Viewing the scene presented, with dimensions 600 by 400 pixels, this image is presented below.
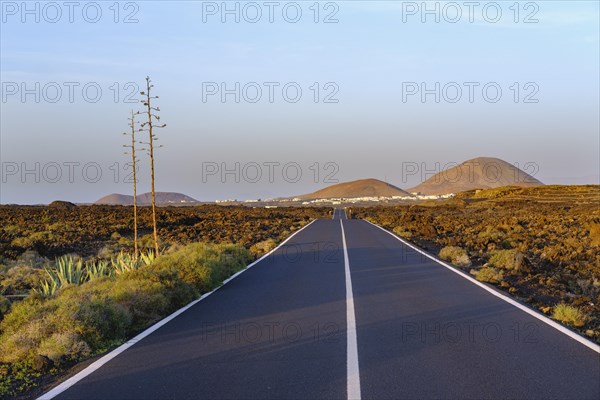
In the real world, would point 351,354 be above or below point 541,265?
above

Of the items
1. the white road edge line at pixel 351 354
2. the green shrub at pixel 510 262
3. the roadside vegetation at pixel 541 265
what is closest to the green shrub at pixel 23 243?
the roadside vegetation at pixel 541 265

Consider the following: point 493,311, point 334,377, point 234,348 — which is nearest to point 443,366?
point 334,377

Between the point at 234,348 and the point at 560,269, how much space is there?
1454 cm

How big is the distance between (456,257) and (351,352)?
43.7 ft

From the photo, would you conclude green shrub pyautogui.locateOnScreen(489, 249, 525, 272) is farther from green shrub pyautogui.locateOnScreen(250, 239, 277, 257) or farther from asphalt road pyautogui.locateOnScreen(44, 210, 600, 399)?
green shrub pyautogui.locateOnScreen(250, 239, 277, 257)

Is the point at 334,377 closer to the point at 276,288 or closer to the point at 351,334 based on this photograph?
the point at 351,334

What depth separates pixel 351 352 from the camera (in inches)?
305

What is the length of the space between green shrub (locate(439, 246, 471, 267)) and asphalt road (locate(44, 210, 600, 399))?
21.2 feet

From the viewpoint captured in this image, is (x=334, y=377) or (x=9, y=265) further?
(x=9, y=265)

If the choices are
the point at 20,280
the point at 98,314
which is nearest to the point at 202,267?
the point at 98,314

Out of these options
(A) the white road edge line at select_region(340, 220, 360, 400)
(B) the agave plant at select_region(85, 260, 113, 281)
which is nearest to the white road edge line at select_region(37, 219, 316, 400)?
(A) the white road edge line at select_region(340, 220, 360, 400)

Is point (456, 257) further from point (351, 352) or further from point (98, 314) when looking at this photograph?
point (98, 314)

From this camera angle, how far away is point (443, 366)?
7.07 metres

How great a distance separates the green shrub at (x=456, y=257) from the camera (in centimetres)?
1956
